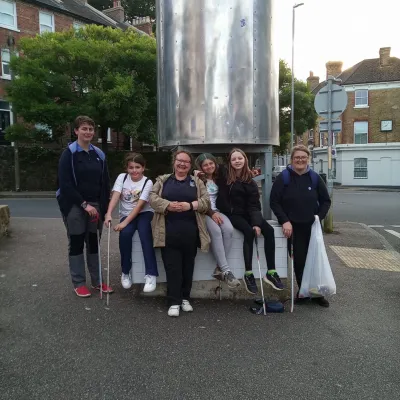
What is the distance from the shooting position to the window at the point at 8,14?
25.0 m

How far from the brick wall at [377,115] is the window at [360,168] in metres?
1.95

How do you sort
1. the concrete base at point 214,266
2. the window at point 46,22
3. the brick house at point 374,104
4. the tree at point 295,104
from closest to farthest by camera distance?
1. the concrete base at point 214,266
2. the window at point 46,22
3. the tree at point 295,104
4. the brick house at point 374,104

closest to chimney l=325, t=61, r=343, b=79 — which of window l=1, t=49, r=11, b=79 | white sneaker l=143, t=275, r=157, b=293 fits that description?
window l=1, t=49, r=11, b=79

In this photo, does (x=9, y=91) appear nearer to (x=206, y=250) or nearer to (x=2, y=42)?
(x=2, y=42)

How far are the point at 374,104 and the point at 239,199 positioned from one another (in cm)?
3865


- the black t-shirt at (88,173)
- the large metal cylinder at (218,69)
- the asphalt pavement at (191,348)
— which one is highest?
the large metal cylinder at (218,69)

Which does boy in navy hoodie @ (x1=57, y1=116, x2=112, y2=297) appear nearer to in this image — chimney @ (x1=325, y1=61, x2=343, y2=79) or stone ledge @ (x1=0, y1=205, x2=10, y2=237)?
stone ledge @ (x1=0, y1=205, x2=10, y2=237)

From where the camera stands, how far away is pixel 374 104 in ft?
126

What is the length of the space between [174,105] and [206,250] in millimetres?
2097

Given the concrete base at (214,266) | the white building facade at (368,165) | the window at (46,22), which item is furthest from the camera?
the white building facade at (368,165)

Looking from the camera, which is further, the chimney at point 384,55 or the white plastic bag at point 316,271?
the chimney at point 384,55

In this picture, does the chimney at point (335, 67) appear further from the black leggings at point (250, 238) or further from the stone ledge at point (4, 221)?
the black leggings at point (250, 238)

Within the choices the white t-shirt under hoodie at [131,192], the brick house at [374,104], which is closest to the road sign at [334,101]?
the white t-shirt under hoodie at [131,192]

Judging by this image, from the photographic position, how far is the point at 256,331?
3754 mm
